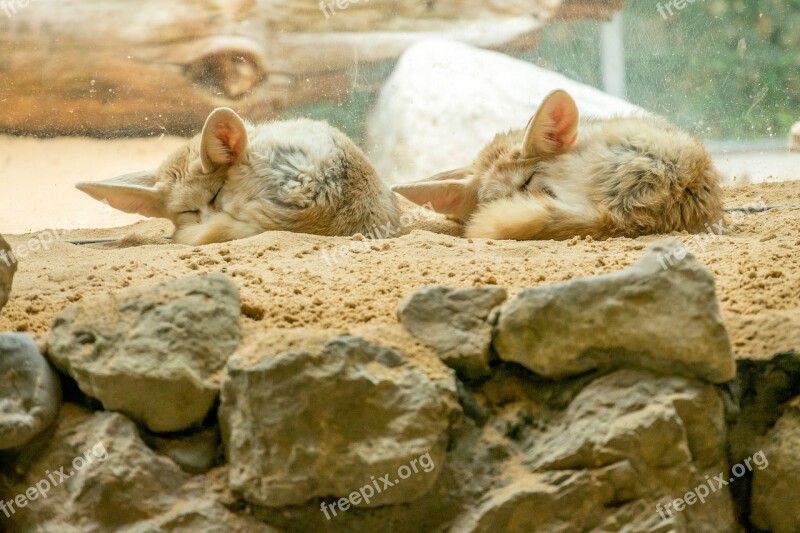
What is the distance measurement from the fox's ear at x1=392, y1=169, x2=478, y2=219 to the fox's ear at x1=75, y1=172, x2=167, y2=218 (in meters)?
1.53

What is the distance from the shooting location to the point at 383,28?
7.91 meters

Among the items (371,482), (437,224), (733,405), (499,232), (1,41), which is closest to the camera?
(371,482)

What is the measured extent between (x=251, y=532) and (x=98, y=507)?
461 millimetres

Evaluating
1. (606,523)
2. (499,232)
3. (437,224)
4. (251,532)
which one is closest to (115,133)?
(437,224)

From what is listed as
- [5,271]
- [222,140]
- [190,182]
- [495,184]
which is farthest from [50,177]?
[5,271]

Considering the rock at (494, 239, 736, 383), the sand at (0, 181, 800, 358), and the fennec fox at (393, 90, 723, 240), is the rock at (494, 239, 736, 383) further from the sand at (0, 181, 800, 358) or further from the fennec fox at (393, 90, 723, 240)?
the fennec fox at (393, 90, 723, 240)

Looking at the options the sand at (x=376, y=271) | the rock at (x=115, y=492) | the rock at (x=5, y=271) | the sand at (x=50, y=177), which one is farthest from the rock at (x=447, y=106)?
the rock at (x=115, y=492)

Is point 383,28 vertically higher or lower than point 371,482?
higher

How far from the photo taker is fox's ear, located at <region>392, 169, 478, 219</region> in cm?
538

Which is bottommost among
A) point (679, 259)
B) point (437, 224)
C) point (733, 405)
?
point (437, 224)

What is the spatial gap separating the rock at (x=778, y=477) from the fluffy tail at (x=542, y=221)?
73.9 inches

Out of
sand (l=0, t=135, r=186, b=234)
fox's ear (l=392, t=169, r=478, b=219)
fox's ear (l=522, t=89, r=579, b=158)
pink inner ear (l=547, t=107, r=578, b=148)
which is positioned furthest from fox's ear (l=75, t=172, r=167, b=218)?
pink inner ear (l=547, t=107, r=578, b=148)

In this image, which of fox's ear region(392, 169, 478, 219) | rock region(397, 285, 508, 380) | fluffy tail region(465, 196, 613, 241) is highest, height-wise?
rock region(397, 285, 508, 380)

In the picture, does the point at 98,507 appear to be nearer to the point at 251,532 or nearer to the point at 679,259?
the point at 251,532
